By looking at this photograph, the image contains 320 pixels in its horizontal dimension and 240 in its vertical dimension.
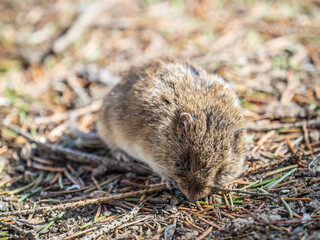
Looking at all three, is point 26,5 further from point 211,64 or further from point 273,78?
point 273,78

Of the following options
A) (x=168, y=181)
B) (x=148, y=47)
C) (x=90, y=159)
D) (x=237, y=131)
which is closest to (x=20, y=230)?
(x=90, y=159)

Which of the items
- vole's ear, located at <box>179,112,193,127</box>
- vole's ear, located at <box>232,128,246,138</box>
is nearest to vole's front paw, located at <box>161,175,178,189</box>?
vole's ear, located at <box>179,112,193,127</box>

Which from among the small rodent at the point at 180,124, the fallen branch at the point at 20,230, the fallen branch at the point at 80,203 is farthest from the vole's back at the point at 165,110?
the fallen branch at the point at 20,230

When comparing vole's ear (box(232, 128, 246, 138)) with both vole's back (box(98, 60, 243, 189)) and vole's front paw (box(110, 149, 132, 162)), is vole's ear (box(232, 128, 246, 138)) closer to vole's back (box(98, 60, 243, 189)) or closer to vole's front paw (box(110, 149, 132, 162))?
vole's back (box(98, 60, 243, 189))

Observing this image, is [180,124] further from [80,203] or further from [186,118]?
[80,203]

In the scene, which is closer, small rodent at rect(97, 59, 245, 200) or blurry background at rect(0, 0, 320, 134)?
small rodent at rect(97, 59, 245, 200)

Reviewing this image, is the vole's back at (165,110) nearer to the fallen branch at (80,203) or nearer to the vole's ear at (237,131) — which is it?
the vole's ear at (237,131)

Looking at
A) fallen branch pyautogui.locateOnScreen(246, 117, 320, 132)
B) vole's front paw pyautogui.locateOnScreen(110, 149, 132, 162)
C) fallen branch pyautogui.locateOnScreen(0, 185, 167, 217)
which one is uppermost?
fallen branch pyautogui.locateOnScreen(246, 117, 320, 132)
